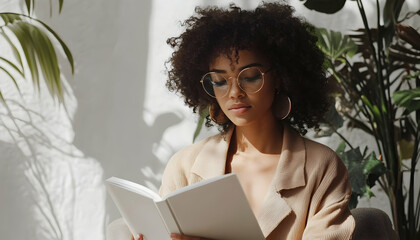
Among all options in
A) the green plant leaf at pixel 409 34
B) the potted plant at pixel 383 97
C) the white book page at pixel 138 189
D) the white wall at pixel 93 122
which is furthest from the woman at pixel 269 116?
the white wall at pixel 93 122

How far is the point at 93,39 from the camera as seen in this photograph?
3.25m

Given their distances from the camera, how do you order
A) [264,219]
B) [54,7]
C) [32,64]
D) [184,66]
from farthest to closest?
[54,7] < [32,64] < [184,66] < [264,219]

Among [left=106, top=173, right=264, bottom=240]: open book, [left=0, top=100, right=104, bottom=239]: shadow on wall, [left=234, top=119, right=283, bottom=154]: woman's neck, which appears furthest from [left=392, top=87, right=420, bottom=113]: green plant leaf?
[left=0, top=100, right=104, bottom=239]: shadow on wall

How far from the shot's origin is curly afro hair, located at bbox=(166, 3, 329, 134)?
6.19ft

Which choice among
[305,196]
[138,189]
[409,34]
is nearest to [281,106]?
[305,196]

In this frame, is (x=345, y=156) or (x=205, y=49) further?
(x=345, y=156)

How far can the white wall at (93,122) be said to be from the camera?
125 inches

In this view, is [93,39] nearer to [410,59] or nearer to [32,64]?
[32,64]

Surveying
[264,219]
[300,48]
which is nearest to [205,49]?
[300,48]

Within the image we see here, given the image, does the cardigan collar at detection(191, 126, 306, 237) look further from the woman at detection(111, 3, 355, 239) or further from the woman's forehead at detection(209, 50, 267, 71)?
the woman's forehead at detection(209, 50, 267, 71)

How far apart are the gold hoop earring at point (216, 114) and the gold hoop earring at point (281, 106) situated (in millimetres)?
164

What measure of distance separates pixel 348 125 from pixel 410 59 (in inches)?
18.9

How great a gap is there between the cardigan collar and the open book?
97 millimetres

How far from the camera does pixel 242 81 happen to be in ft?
6.16
